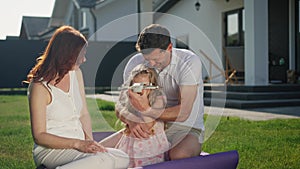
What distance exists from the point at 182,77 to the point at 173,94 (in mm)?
174

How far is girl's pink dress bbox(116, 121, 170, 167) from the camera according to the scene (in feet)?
9.90

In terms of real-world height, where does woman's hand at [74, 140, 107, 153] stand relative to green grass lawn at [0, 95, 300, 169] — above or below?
above

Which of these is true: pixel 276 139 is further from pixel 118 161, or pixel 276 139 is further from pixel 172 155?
pixel 118 161

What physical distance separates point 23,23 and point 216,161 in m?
41.0

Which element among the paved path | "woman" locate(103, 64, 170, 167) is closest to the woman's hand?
"woman" locate(103, 64, 170, 167)

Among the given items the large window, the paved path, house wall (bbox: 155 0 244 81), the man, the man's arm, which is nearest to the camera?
the man's arm

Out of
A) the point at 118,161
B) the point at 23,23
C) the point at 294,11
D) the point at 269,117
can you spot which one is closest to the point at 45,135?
the point at 118,161

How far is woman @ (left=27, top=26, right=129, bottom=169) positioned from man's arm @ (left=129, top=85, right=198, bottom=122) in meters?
0.37

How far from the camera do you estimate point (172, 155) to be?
305 centimetres

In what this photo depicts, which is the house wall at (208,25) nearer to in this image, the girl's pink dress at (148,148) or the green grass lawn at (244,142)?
the green grass lawn at (244,142)

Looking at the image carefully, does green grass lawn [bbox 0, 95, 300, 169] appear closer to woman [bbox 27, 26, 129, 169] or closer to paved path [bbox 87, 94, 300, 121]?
paved path [bbox 87, 94, 300, 121]

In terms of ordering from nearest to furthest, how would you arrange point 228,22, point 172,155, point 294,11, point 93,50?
point 172,155 → point 294,11 → point 228,22 → point 93,50

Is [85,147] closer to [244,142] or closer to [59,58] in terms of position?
[59,58]

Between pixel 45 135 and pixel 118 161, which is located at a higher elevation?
pixel 45 135
